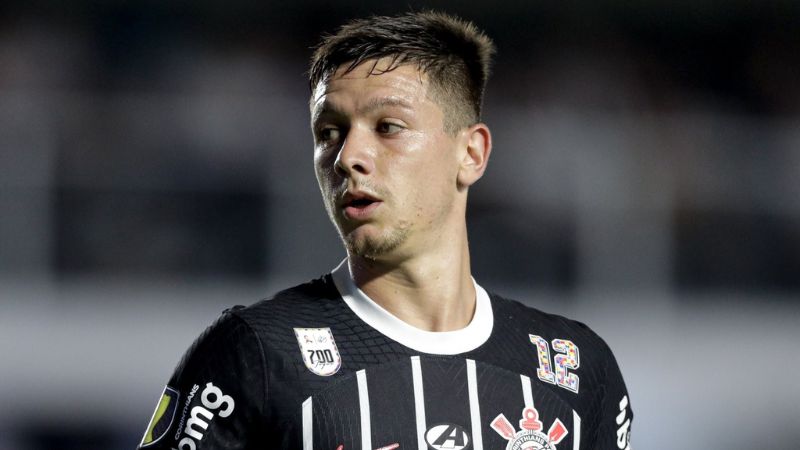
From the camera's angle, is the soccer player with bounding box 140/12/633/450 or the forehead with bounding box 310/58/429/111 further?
the forehead with bounding box 310/58/429/111

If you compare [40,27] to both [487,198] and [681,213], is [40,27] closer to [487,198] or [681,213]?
[487,198]

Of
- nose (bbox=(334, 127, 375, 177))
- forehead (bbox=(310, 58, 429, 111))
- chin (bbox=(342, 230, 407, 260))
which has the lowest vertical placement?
chin (bbox=(342, 230, 407, 260))

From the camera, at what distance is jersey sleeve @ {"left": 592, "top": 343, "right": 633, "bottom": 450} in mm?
2260

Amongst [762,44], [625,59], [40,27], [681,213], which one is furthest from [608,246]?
[40,27]

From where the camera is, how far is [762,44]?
7652 millimetres

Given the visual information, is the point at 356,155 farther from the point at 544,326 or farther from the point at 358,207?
the point at 544,326

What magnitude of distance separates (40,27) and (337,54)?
5237mm

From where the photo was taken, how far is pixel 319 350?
2.05m

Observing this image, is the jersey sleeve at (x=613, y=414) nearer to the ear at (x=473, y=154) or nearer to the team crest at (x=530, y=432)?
the team crest at (x=530, y=432)

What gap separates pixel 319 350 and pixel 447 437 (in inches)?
11.9

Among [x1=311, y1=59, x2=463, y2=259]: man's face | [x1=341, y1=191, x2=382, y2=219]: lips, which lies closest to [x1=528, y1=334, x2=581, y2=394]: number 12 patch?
[x1=311, y1=59, x2=463, y2=259]: man's face

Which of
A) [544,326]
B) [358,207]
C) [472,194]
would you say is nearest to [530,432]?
[544,326]

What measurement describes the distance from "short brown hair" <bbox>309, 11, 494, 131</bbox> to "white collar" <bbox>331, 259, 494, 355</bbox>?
1.30 ft

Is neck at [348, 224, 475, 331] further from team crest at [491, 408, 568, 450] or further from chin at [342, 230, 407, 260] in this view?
team crest at [491, 408, 568, 450]
